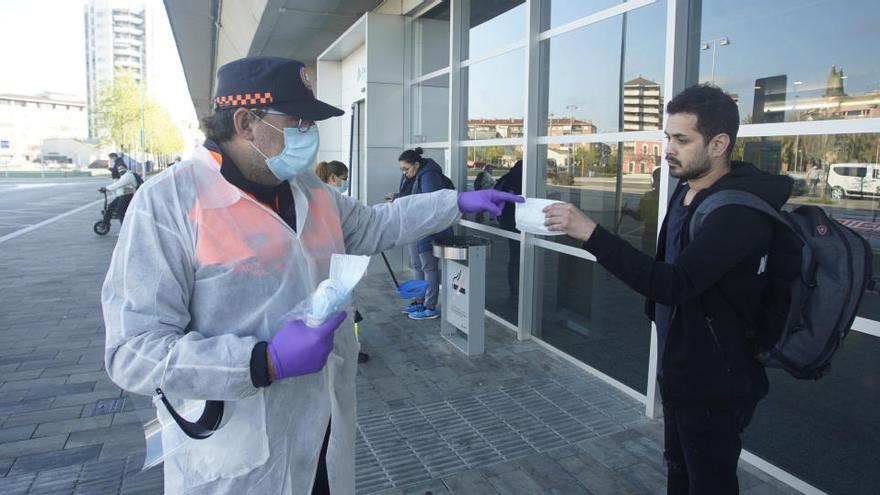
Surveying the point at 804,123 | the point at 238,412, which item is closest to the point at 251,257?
the point at 238,412

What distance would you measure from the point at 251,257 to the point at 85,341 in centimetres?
549

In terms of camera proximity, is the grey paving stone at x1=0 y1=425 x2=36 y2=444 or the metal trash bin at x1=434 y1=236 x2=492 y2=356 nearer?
the grey paving stone at x1=0 y1=425 x2=36 y2=444

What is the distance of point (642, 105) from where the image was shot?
453 centimetres

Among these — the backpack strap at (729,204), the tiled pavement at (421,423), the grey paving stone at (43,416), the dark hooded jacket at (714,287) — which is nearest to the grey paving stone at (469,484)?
the tiled pavement at (421,423)

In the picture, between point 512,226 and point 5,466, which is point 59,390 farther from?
point 512,226

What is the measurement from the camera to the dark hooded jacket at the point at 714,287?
1.94 metres

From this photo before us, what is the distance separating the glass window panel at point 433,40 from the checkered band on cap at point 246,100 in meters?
7.16

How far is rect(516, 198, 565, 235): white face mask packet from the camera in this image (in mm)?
2355

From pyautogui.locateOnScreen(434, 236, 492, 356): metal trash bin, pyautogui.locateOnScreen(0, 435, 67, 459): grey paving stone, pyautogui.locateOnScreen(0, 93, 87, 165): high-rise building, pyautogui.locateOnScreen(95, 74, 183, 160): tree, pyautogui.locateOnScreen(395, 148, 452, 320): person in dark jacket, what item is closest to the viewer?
pyautogui.locateOnScreen(0, 435, 67, 459): grey paving stone

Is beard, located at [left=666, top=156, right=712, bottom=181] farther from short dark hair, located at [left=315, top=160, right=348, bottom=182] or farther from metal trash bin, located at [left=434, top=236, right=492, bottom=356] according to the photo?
short dark hair, located at [left=315, top=160, right=348, bottom=182]

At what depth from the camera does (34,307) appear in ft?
24.3

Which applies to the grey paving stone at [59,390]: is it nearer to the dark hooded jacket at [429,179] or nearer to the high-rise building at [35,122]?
the dark hooded jacket at [429,179]

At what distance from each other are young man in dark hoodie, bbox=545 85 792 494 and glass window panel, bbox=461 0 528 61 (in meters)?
4.44

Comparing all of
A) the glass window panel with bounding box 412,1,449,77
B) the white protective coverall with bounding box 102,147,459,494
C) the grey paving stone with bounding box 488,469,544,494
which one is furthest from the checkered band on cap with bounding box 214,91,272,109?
the glass window panel with bounding box 412,1,449,77
